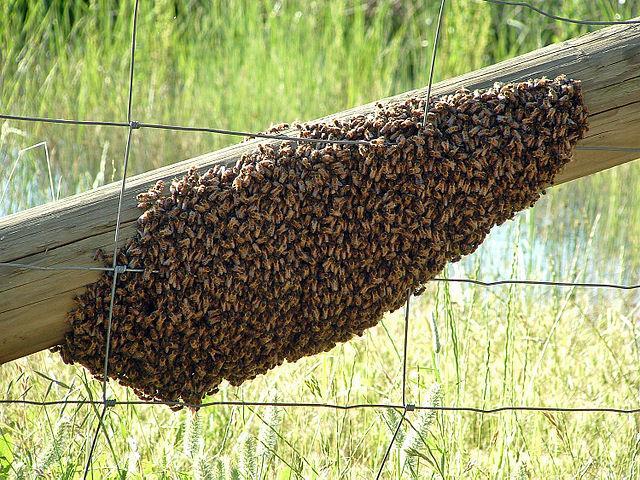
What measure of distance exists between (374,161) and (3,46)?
3908mm

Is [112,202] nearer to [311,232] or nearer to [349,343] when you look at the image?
[311,232]

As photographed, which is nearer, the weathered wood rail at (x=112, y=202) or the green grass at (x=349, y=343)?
the weathered wood rail at (x=112, y=202)

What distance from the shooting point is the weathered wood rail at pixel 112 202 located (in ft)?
4.56

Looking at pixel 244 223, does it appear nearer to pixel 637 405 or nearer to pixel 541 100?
pixel 541 100

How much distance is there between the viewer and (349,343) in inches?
110

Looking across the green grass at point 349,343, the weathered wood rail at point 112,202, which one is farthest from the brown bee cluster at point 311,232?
the green grass at point 349,343

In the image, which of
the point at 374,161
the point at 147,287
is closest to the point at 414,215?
the point at 374,161

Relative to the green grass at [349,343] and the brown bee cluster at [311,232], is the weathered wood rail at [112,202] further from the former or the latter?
the green grass at [349,343]

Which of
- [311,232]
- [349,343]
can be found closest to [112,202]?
[311,232]

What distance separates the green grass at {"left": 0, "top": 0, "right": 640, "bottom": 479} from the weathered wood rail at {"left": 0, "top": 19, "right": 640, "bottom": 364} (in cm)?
41

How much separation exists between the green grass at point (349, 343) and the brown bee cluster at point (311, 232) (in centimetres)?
32

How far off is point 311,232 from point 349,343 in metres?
1.40

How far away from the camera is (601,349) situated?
299 cm

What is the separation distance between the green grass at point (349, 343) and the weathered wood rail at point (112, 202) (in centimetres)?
41
